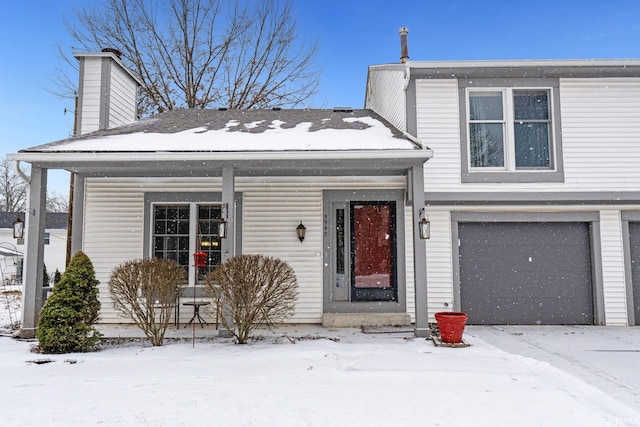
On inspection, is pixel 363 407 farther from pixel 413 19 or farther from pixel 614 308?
pixel 413 19

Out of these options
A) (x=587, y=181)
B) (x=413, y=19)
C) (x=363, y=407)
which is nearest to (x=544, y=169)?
(x=587, y=181)

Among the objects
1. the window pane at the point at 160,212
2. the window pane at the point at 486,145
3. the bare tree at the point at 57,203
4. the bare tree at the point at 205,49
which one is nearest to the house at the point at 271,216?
the window pane at the point at 160,212

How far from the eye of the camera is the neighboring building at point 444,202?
26.7 ft

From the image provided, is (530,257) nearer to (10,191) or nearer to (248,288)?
(248,288)

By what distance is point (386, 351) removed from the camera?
6047mm

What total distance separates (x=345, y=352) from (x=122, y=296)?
322 cm

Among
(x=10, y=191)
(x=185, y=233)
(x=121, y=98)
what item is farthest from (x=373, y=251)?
(x=10, y=191)

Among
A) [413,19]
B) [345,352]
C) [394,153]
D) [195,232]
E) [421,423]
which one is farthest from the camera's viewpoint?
[413,19]

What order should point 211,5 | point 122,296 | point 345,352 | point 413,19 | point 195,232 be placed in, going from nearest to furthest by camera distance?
point 345,352 → point 122,296 → point 195,232 → point 211,5 → point 413,19

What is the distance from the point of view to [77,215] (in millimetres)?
8609

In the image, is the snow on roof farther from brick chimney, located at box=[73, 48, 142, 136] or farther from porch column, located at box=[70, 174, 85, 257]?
porch column, located at box=[70, 174, 85, 257]

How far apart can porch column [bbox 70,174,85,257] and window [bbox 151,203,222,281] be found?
1.30 meters

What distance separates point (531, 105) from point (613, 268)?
333cm

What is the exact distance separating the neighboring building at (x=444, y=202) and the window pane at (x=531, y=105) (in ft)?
0.09
